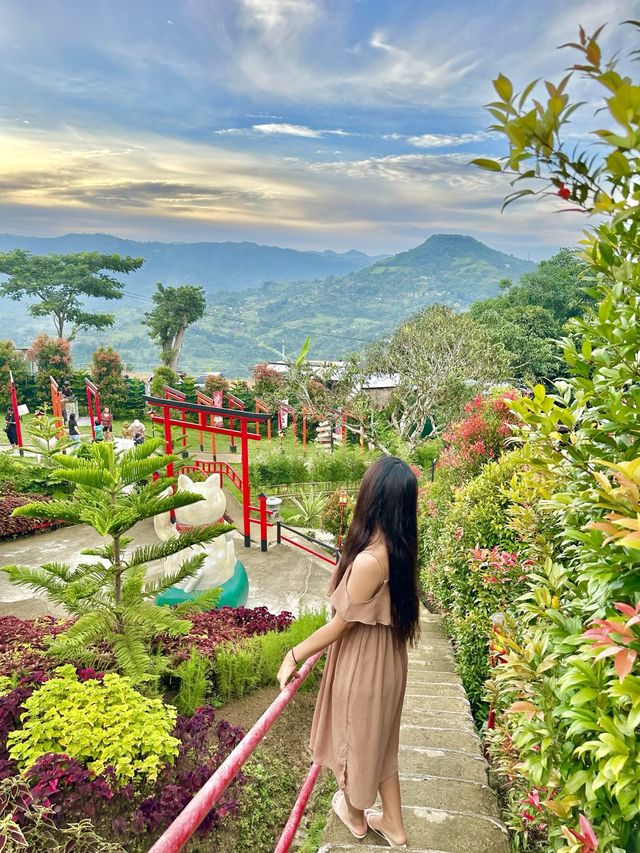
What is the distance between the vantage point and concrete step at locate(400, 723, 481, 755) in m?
2.76

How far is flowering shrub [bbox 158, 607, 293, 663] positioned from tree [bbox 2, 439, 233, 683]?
237 mm

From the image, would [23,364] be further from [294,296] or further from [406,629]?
[294,296]

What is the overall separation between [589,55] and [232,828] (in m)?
3.33

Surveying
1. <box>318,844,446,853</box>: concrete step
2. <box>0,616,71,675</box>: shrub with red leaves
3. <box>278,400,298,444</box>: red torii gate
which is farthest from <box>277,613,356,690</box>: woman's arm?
<box>278,400,298,444</box>: red torii gate

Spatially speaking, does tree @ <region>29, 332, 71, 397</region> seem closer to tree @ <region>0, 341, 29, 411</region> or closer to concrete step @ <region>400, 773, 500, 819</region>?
tree @ <region>0, 341, 29, 411</region>

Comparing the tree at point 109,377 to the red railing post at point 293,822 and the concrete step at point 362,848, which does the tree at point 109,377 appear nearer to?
the red railing post at point 293,822

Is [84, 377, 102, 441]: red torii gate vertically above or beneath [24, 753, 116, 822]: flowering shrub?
beneath

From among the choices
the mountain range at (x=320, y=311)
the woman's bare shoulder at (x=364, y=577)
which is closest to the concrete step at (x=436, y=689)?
the woman's bare shoulder at (x=364, y=577)

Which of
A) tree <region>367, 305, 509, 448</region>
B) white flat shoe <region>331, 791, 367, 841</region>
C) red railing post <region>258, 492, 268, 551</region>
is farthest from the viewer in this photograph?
tree <region>367, 305, 509, 448</region>

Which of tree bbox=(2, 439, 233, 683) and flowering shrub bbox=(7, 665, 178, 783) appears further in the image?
tree bbox=(2, 439, 233, 683)

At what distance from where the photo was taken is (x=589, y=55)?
818mm

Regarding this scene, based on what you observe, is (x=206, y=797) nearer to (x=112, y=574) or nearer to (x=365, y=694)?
(x=365, y=694)

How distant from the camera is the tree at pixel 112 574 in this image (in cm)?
351

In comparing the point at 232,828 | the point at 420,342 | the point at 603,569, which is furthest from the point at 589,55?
the point at 420,342
